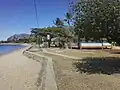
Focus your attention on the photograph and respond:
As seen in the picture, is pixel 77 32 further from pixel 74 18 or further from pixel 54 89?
pixel 54 89

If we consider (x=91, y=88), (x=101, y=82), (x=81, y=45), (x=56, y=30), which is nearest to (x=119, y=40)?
(x=101, y=82)

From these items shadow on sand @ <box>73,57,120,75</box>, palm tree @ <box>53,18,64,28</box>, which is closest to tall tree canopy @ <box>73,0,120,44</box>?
shadow on sand @ <box>73,57,120,75</box>

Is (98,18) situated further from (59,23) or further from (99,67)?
(59,23)

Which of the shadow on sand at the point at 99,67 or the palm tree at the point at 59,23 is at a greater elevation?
the palm tree at the point at 59,23

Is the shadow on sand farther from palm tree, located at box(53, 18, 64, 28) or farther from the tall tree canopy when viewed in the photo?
palm tree, located at box(53, 18, 64, 28)

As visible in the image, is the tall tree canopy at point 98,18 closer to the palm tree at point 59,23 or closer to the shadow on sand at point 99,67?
the shadow on sand at point 99,67

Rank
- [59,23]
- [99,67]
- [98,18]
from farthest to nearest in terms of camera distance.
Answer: [59,23], [99,67], [98,18]

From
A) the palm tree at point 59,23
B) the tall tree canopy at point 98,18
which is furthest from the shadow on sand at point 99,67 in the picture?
the palm tree at point 59,23

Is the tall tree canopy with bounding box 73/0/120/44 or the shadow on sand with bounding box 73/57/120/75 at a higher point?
the tall tree canopy with bounding box 73/0/120/44

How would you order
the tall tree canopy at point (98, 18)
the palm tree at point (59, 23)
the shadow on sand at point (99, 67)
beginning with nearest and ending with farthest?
the tall tree canopy at point (98, 18) → the shadow on sand at point (99, 67) → the palm tree at point (59, 23)

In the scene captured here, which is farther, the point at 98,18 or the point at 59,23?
the point at 59,23

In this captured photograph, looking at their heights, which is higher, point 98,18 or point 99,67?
point 98,18

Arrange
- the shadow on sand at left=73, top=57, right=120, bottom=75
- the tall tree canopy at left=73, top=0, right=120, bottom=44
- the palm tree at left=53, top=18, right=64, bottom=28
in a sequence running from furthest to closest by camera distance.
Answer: the palm tree at left=53, top=18, right=64, bottom=28 → the shadow on sand at left=73, top=57, right=120, bottom=75 → the tall tree canopy at left=73, top=0, right=120, bottom=44

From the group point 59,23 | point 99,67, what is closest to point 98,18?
point 99,67
